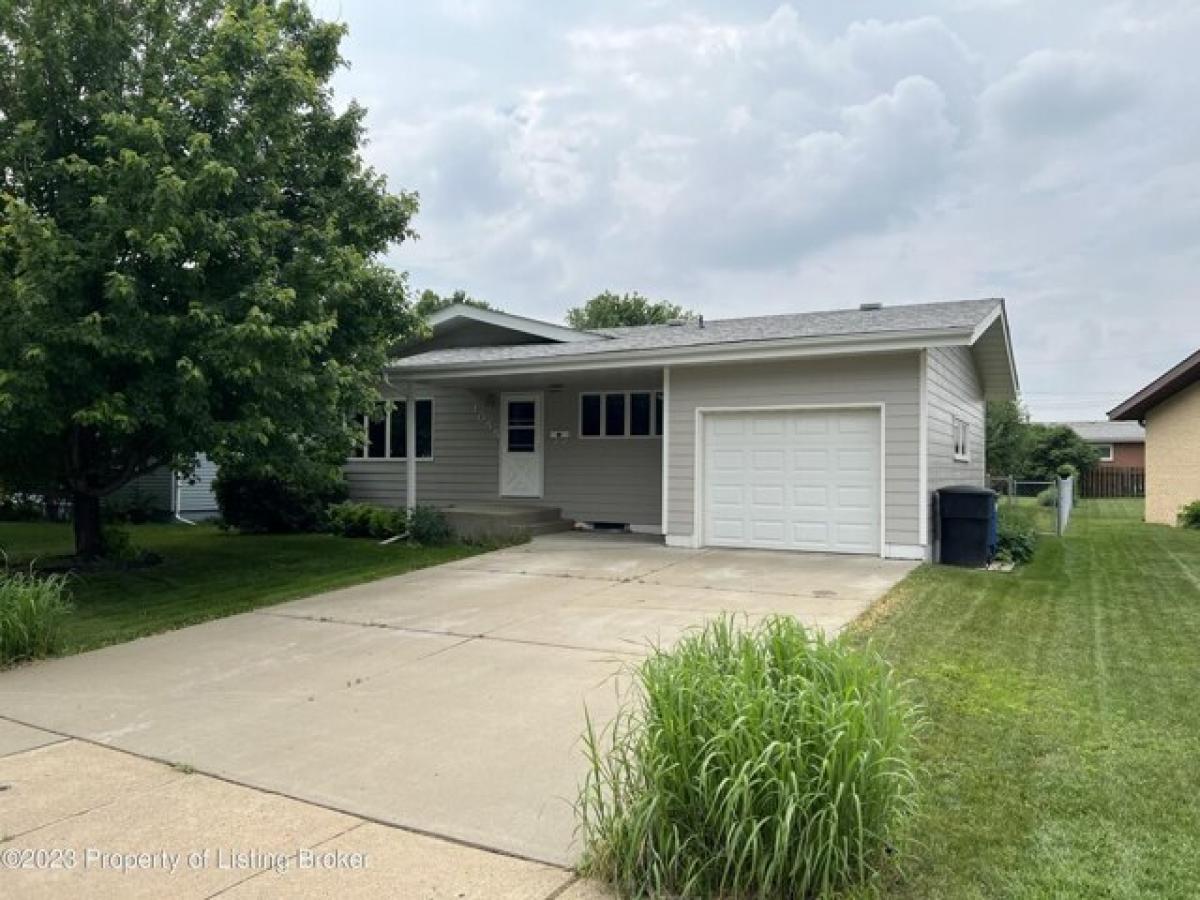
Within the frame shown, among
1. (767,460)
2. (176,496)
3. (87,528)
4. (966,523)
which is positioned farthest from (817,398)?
(176,496)

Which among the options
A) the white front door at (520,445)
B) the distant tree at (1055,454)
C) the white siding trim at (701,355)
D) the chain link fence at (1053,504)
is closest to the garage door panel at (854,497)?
the white siding trim at (701,355)

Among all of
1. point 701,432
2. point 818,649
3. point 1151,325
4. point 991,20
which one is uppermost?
point 991,20

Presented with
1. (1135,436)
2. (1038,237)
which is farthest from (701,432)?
(1135,436)

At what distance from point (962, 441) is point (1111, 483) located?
24.1m

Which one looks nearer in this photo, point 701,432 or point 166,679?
point 166,679

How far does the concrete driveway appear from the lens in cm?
369

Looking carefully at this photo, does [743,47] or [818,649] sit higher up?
[743,47]

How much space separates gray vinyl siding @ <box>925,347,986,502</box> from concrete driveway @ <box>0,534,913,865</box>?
2.33m

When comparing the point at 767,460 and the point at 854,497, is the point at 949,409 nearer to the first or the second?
the point at 854,497

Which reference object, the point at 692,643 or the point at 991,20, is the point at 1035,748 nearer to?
the point at 692,643

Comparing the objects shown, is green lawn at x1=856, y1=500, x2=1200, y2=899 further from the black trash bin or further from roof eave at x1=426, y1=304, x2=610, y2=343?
roof eave at x1=426, y1=304, x2=610, y2=343

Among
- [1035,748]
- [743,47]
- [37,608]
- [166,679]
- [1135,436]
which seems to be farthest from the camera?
[1135,436]

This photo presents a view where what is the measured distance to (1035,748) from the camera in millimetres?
3990

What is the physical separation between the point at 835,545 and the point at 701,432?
2494mm
